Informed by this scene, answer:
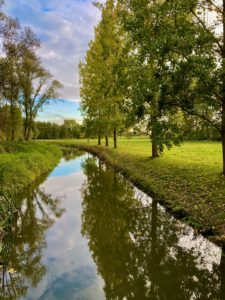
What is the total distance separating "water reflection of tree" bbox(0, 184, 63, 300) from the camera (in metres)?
6.13

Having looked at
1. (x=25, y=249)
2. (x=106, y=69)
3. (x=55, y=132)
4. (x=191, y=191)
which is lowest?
(x=25, y=249)

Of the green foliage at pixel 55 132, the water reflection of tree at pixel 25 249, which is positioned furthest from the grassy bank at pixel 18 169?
the green foliage at pixel 55 132

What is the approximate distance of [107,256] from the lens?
742cm

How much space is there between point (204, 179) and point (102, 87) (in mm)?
18758

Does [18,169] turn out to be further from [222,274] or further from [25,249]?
[222,274]

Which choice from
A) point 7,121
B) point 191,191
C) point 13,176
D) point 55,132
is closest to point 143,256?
point 191,191

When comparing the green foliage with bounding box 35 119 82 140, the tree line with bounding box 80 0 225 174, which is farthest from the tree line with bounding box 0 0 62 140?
the green foliage with bounding box 35 119 82 140

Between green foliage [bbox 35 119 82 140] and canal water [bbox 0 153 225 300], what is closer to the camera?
canal water [bbox 0 153 225 300]

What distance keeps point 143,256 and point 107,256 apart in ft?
2.87

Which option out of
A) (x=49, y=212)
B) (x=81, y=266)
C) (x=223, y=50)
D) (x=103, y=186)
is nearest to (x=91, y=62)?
(x=103, y=186)

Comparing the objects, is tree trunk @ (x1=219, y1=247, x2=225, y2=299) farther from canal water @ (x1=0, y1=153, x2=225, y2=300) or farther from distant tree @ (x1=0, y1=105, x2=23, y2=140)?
distant tree @ (x1=0, y1=105, x2=23, y2=140)

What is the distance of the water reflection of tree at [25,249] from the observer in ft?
20.1

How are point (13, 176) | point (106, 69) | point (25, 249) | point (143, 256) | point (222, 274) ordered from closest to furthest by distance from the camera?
point (222, 274) → point (143, 256) → point (25, 249) → point (13, 176) → point (106, 69)

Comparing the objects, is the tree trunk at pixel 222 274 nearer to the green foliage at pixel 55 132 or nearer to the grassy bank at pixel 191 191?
the grassy bank at pixel 191 191
